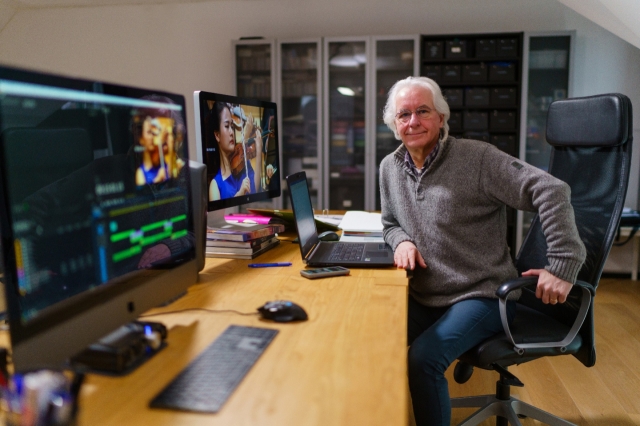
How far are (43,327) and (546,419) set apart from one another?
1.77 m

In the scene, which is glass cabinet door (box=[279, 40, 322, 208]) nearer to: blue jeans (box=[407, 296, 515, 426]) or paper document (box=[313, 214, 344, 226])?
paper document (box=[313, 214, 344, 226])

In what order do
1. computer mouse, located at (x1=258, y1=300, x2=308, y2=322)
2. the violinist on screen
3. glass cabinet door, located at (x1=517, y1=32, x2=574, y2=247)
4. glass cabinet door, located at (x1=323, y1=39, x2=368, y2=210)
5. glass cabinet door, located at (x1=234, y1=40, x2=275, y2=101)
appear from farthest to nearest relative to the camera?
1. glass cabinet door, located at (x1=234, y1=40, x2=275, y2=101)
2. glass cabinet door, located at (x1=323, y1=39, x2=368, y2=210)
3. glass cabinet door, located at (x1=517, y1=32, x2=574, y2=247)
4. the violinist on screen
5. computer mouse, located at (x1=258, y1=300, x2=308, y2=322)

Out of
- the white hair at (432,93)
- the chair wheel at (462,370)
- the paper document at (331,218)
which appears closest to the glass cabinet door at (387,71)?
the paper document at (331,218)

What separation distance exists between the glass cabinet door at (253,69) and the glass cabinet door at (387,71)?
983 mm

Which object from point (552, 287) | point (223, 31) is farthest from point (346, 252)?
point (223, 31)

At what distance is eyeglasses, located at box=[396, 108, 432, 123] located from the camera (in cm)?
185

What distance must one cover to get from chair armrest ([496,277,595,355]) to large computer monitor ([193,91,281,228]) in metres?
0.91

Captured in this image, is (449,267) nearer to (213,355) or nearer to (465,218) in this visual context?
(465,218)

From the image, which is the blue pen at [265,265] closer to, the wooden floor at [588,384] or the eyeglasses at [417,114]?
the eyeglasses at [417,114]

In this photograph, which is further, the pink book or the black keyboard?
the pink book

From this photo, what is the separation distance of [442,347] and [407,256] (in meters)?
0.29

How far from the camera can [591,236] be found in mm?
1698

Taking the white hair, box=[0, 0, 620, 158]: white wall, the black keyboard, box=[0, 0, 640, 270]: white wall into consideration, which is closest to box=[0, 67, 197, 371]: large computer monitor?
the black keyboard

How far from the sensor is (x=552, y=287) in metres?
1.56
